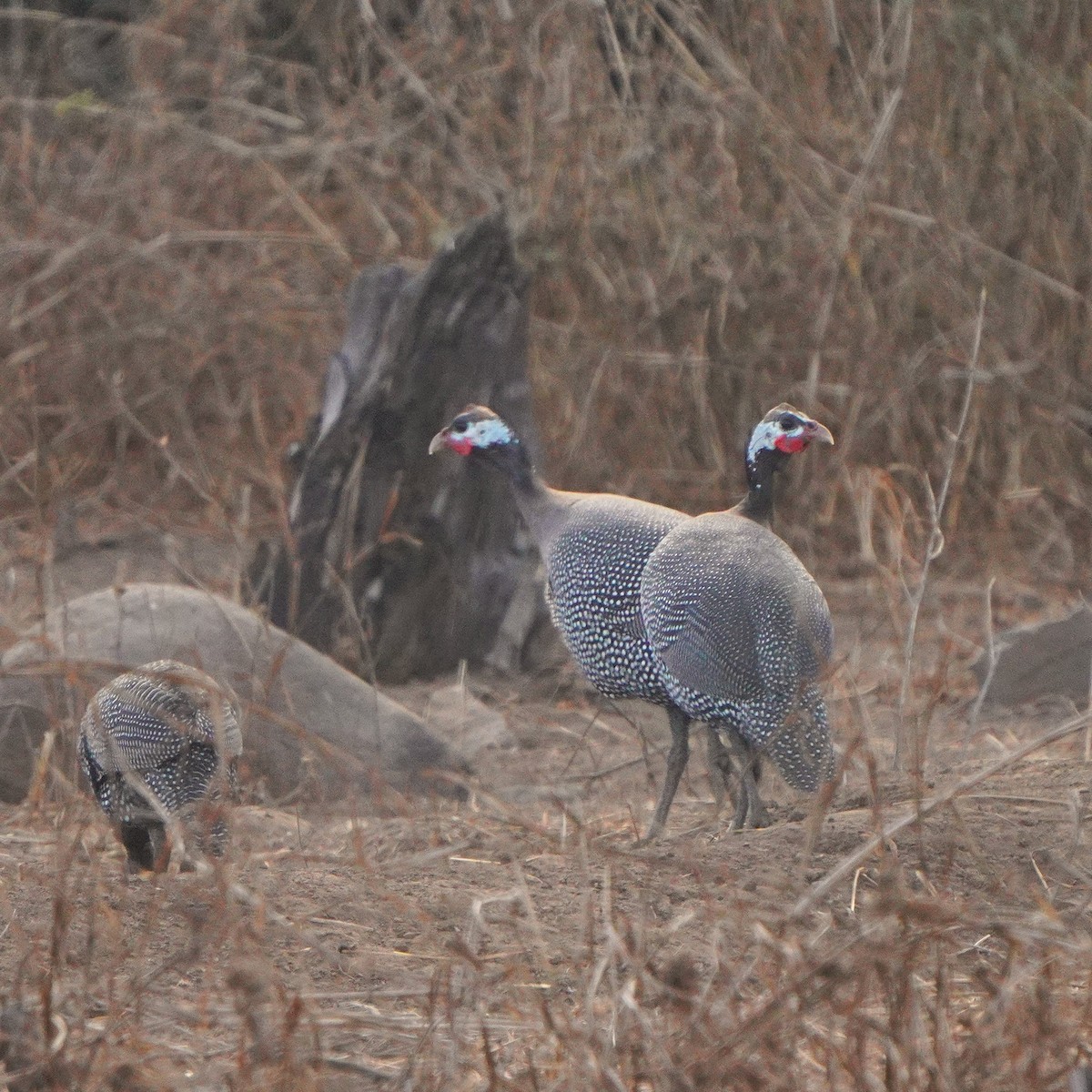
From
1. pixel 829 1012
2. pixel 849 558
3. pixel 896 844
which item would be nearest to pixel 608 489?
pixel 849 558

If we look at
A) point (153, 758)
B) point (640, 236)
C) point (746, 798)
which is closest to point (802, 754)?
point (746, 798)

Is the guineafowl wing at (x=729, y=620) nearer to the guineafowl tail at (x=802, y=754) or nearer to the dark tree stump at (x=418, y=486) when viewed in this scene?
the guineafowl tail at (x=802, y=754)

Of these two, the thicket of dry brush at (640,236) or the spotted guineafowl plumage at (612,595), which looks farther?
the thicket of dry brush at (640,236)

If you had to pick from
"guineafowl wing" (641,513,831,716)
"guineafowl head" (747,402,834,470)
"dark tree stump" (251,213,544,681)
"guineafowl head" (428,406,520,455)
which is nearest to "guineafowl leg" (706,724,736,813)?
"guineafowl wing" (641,513,831,716)

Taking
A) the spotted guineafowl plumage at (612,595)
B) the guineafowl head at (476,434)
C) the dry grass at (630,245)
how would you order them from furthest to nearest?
the dry grass at (630,245), the guineafowl head at (476,434), the spotted guineafowl plumage at (612,595)

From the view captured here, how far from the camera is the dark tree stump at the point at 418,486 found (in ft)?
20.2

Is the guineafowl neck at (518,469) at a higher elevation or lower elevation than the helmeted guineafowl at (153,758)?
higher

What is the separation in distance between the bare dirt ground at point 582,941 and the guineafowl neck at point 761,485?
625 millimetres

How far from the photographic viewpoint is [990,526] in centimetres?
711

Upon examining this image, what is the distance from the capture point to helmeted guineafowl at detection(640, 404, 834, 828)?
3896 millimetres

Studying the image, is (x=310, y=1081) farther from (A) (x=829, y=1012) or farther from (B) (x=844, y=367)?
(B) (x=844, y=367)

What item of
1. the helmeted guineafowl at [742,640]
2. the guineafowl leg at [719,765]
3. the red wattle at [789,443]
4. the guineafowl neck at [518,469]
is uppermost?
the red wattle at [789,443]

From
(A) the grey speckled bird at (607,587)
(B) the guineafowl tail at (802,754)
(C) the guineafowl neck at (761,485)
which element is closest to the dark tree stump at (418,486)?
Answer: (A) the grey speckled bird at (607,587)

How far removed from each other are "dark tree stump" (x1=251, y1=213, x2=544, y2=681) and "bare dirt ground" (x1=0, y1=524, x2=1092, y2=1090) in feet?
3.91
